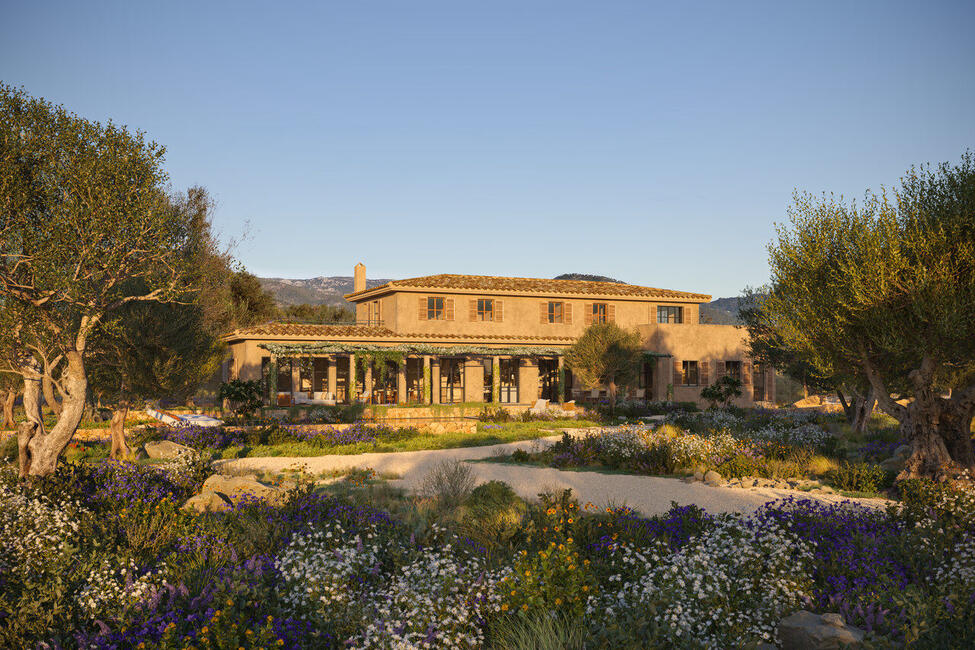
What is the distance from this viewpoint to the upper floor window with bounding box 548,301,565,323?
3422cm

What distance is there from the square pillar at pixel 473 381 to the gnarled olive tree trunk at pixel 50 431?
23.2 meters

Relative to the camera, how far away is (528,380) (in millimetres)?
33312

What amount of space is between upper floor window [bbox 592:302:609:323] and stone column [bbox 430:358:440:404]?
28.4 ft

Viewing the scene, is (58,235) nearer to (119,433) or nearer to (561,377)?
(119,433)

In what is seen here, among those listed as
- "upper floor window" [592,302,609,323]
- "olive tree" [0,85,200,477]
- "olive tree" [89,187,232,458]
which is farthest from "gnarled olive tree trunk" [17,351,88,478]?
"upper floor window" [592,302,609,323]

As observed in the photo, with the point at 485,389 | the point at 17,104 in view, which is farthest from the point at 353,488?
the point at 485,389

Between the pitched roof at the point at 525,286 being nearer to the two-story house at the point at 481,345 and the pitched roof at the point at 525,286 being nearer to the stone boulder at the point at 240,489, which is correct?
the two-story house at the point at 481,345

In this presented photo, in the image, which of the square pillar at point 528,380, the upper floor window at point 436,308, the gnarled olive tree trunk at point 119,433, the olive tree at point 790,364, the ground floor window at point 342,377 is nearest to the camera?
the gnarled olive tree trunk at point 119,433

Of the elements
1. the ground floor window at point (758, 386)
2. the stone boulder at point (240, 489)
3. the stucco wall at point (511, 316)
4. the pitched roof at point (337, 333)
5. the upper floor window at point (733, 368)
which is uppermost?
the stucco wall at point (511, 316)

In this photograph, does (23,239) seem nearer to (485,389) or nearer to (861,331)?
(861,331)

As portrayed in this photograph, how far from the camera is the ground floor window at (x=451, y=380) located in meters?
32.5

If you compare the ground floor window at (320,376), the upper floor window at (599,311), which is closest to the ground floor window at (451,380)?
the ground floor window at (320,376)

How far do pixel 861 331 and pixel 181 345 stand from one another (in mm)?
13864

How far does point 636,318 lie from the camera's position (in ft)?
116
